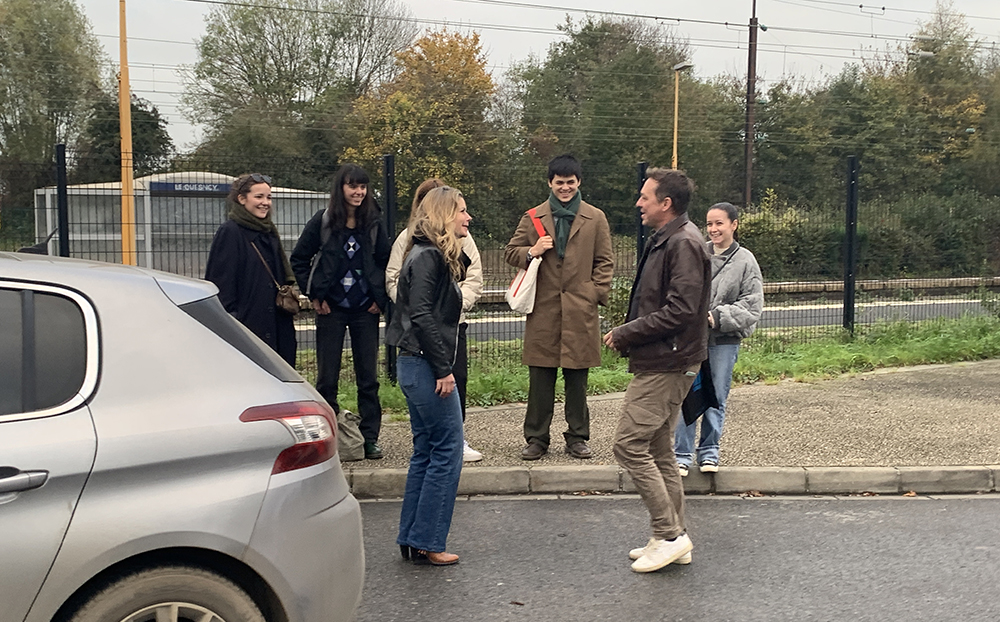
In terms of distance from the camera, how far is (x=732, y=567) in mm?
4754

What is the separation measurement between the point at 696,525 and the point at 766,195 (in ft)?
29.9

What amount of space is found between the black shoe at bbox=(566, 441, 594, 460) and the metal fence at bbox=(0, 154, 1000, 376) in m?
2.29

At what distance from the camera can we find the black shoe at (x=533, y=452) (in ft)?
21.4

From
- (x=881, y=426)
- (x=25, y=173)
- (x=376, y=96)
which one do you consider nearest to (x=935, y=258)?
(x=881, y=426)

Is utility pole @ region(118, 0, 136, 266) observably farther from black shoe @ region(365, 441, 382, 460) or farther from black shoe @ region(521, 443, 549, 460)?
black shoe @ region(521, 443, 549, 460)

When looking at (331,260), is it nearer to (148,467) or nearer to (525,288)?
(525,288)

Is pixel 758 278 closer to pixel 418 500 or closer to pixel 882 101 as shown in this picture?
pixel 418 500

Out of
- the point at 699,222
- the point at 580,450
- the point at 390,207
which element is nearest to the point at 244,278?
the point at 580,450

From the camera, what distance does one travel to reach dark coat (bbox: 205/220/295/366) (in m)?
6.12

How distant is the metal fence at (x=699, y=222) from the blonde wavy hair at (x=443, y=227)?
3336 mm

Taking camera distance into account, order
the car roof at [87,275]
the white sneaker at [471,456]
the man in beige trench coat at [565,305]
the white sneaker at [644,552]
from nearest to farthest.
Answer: the car roof at [87,275]
the white sneaker at [644,552]
the white sneaker at [471,456]
the man in beige trench coat at [565,305]

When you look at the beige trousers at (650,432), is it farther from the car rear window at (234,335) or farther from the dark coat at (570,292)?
the car rear window at (234,335)

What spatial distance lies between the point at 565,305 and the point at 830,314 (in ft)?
19.6

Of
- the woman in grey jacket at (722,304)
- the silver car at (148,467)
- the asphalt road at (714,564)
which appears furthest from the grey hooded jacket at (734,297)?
the silver car at (148,467)
